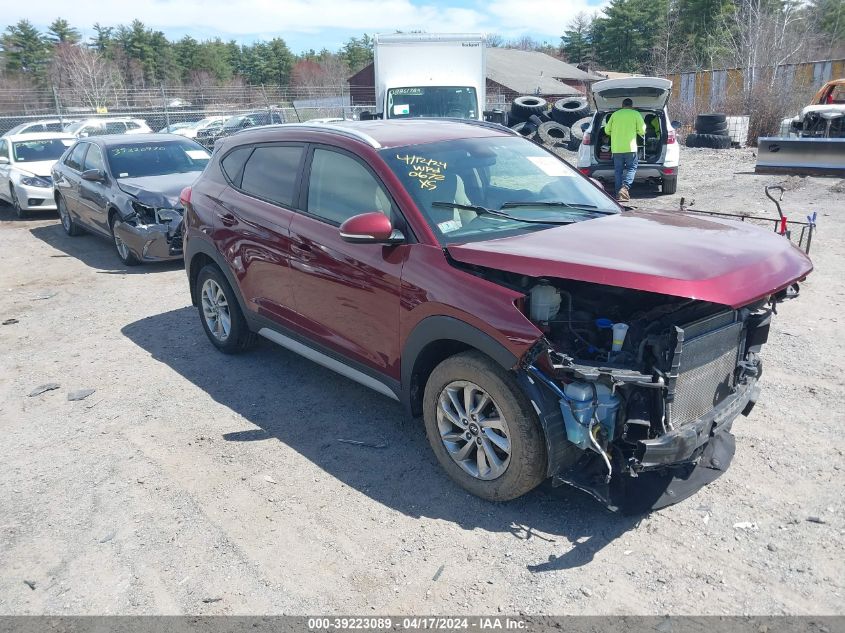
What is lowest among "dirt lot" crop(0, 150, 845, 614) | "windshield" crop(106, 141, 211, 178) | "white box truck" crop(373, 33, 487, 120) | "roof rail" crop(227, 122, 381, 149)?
"dirt lot" crop(0, 150, 845, 614)

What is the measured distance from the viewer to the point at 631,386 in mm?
3107

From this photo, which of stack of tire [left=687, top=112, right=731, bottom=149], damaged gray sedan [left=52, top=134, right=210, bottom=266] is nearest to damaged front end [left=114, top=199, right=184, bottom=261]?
damaged gray sedan [left=52, top=134, right=210, bottom=266]

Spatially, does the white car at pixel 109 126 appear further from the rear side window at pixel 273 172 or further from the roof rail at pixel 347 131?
the roof rail at pixel 347 131

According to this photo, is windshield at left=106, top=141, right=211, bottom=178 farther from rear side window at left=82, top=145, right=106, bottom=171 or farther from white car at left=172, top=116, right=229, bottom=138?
white car at left=172, top=116, right=229, bottom=138

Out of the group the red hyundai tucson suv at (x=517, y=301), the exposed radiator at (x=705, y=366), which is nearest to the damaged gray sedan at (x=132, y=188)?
the red hyundai tucson suv at (x=517, y=301)

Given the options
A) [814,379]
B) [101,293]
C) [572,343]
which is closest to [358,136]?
[572,343]

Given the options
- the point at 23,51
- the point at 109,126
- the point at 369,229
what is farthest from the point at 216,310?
the point at 23,51

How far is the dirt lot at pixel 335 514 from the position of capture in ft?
9.78

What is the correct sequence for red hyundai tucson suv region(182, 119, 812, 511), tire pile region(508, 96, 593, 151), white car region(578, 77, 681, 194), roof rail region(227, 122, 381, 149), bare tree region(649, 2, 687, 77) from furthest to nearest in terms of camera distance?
bare tree region(649, 2, 687, 77)
tire pile region(508, 96, 593, 151)
white car region(578, 77, 681, 194)
roof rail region(227, 122, 381, 149)
red hyundai tucson suv region(182, 119, 812, 511)

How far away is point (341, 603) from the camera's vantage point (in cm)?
294

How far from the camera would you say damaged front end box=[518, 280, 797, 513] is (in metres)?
3.07

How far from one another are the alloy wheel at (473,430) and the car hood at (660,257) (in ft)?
2.37

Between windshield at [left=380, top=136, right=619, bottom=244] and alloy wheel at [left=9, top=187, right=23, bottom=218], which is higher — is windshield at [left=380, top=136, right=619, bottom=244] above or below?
above

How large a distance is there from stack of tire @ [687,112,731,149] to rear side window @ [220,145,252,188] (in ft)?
58.8
